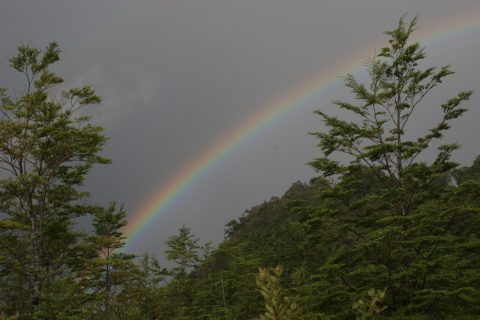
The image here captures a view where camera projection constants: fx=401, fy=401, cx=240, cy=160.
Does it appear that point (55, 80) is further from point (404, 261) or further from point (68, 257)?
point (404, 261)

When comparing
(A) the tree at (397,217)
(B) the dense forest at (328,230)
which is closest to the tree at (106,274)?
(B) the dense forest at (328,230)

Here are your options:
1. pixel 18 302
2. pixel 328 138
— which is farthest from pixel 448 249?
pixel 18 302

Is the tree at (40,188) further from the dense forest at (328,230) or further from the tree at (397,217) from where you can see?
the tree at (397,217)

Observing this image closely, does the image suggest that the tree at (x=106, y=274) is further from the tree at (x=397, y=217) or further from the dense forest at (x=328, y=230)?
the tree at (x=397, y=217)

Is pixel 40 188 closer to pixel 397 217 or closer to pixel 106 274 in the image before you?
pixel 106 274

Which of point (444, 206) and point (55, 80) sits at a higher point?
point (55, 80)

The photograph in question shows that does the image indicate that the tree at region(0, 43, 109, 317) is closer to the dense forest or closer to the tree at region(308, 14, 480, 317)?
the dense forest

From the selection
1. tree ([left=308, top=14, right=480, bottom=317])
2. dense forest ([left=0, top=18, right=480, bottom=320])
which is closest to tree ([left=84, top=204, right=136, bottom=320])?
dense forest ([left=0, top=18, right=480, bottom=320])

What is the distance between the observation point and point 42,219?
66.5 feet

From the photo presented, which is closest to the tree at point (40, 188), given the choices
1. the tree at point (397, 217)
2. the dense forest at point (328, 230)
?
the dense forest at point (328, 230)

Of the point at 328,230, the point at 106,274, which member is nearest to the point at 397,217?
the point at 328,230

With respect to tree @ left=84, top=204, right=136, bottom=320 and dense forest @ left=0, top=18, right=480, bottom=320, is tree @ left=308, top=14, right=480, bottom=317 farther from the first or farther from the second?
tree @ left=84, top=204, right=136, bottom=320

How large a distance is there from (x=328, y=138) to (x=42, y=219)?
14781 mm

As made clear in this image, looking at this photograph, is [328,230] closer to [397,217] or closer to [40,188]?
[397,217]
